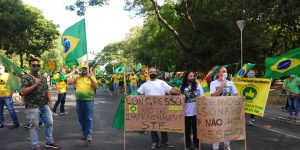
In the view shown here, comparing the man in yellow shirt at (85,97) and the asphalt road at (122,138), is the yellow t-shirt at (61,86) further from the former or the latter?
the man in yellow shirt at (85,97)

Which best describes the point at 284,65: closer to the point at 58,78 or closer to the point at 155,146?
the point at 155,146

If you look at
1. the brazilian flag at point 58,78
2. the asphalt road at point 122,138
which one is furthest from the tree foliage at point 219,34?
the asphalt road at point 122,138

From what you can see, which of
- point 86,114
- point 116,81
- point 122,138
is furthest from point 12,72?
point 116,81

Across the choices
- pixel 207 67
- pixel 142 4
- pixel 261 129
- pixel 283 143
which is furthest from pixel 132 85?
pixel 283 143

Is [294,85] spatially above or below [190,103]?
above

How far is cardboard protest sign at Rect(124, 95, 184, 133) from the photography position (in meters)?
7.51

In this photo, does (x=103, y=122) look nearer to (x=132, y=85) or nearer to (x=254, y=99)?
(x=254, y=99)

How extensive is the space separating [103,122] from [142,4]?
15.3 metres

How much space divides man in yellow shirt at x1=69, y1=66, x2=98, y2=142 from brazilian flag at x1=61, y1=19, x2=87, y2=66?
0.32 meters

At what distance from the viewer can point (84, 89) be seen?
8648 mm

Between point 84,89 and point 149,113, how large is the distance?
71.9 inches

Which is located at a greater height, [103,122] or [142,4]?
[142,4]

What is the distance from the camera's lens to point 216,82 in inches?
289

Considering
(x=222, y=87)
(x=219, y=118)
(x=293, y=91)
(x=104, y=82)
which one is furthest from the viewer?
(x=104, y=82)
